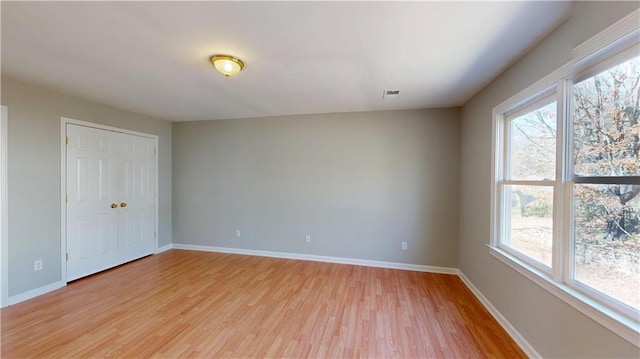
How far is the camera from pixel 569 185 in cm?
160

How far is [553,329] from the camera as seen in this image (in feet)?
5.46

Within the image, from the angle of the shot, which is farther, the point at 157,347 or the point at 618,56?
the point at 157,347

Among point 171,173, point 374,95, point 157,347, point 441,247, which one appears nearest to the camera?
point 157,347

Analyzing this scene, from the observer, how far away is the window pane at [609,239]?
127 centimetres

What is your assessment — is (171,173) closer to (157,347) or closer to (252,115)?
(252,115)

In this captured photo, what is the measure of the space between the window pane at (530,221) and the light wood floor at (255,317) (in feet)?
2.63

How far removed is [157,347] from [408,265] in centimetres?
320

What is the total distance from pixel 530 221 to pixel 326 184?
8.56 ft

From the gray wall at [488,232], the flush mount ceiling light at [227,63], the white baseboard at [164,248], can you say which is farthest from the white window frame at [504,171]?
the white baseboard at [164,248]

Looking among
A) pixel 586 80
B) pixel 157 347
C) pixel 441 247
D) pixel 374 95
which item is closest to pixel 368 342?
pixel 157 347

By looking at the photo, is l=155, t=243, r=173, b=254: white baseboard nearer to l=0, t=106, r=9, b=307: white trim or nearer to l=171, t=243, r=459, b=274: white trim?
l=171, t=243, r=459, b=274: white trim

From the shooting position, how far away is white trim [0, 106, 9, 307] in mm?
2557

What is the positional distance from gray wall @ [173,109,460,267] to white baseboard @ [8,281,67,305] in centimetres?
179

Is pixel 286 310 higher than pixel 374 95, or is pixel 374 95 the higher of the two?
pixel 374 95
